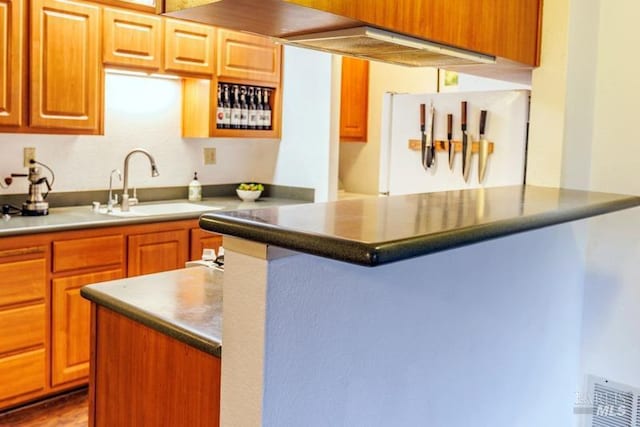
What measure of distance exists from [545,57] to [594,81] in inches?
9.8

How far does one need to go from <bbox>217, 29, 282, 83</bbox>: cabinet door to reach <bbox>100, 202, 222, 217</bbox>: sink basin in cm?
87

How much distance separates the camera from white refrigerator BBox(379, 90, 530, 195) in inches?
87.2

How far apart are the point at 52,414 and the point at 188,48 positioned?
2236mm

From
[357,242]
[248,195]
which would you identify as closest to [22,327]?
[248,195]

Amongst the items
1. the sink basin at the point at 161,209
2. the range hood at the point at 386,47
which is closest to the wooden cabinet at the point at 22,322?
the sink basin at the point at 161,209

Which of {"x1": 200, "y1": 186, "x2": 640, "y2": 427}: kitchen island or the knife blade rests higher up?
the knife blade

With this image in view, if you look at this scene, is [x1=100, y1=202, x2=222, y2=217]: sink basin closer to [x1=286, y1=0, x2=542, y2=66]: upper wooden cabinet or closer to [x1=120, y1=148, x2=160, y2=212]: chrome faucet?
[x1=120, y1=148, x2=160, y2=212]: chrome faucet

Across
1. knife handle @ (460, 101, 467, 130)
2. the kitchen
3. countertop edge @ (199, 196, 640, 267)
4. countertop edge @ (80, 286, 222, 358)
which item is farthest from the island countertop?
knife handle @ (460, 101, 467, 130)

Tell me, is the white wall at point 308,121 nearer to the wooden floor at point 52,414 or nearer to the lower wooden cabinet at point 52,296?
the lower wooden cabinet at point 52,296

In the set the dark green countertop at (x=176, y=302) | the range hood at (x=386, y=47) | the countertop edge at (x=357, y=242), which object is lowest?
the dark green countertop at (x=176, y=302)

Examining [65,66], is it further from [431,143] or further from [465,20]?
[465,20]

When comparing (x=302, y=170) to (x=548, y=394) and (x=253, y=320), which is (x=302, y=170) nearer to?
(x=548, y=394)

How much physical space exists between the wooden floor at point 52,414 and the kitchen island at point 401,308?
1.42 meters

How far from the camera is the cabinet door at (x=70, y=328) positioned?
3.08 m
